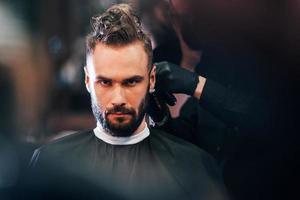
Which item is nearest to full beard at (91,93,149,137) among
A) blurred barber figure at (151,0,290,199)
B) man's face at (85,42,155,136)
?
man's face at (85,42,155,136)

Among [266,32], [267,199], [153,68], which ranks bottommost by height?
[267,199]

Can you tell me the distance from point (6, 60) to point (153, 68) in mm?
653

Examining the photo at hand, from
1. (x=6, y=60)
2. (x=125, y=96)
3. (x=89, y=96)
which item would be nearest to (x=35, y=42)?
(x=6, y=60)

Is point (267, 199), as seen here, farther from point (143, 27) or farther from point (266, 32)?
point (143, 27)

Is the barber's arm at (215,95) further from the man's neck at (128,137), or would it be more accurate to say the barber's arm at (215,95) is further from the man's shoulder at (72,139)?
the man's shoulder at (72,139)

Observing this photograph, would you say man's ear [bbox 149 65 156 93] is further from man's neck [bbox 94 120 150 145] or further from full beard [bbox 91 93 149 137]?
man's neck [bbox 94 120 150 145]

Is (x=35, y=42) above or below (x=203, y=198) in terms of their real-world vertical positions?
above

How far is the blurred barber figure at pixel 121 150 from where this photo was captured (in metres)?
1.94

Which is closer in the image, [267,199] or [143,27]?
[143,27]

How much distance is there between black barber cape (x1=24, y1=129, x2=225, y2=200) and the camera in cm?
202

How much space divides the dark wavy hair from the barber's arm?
0.10 m

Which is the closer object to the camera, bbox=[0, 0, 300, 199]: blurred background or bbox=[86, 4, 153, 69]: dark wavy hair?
bbox=[86, 4, 153, 69]: dark wavy hair

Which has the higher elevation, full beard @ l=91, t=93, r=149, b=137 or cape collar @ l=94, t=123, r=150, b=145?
full beard @ l=91, t=93, r=149, b=137

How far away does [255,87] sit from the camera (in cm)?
207
